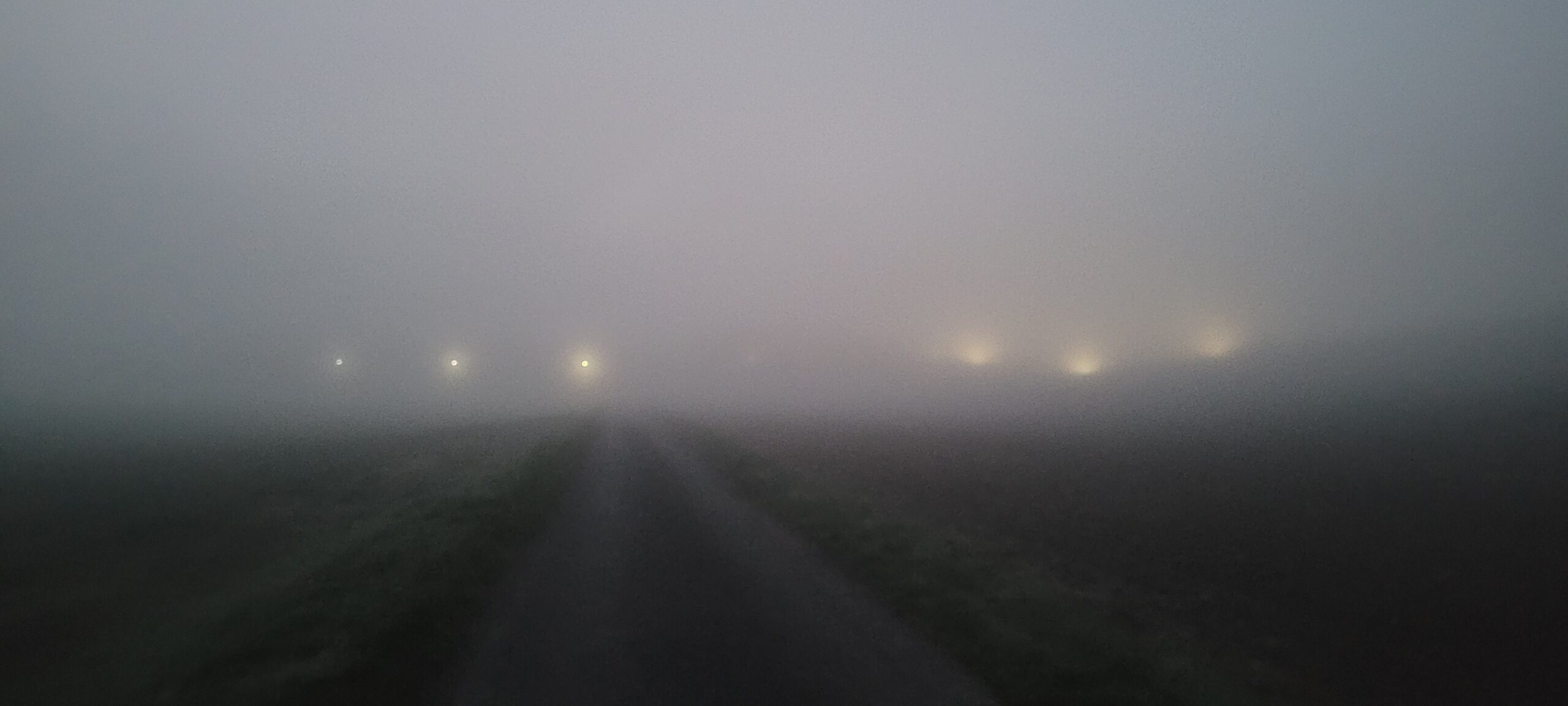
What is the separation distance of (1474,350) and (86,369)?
14949 cm

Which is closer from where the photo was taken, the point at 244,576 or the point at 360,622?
the point at 360,622

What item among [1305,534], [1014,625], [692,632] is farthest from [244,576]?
[1305,534]

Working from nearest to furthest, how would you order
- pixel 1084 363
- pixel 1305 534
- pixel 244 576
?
pixel 244 576
pixel 1305 534
pixel 1084 363

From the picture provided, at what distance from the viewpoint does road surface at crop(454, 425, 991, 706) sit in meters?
8.76

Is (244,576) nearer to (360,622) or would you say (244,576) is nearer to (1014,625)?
(360,622)

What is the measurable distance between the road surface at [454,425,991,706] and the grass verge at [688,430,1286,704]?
699mm

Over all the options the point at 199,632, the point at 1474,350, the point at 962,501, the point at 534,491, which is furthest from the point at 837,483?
the point at 1474,350

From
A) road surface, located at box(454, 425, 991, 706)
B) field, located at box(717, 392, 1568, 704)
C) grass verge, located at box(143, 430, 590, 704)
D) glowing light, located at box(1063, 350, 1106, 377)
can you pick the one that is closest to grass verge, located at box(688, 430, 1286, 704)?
field, located at box(717, 392, 1568, 704)

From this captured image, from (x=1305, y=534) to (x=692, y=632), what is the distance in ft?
54.7

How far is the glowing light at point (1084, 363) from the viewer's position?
8525 cm

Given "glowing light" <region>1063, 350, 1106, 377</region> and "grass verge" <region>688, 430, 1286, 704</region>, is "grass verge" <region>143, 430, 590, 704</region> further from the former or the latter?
"glowing light" <region>1063, 350, 1106, 377</region>

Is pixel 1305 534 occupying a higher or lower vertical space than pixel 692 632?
higher

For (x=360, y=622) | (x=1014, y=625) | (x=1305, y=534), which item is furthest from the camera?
(x=1305, y=534)

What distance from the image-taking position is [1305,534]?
1684 centimetres
